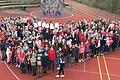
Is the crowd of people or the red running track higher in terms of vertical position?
the crowd of people

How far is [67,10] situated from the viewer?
38688 millimetres

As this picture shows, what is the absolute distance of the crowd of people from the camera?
60.2 feet

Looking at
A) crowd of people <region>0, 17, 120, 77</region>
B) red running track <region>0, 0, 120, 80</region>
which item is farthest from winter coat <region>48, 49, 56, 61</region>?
red running track <region>0, 0, 120, 80</region>

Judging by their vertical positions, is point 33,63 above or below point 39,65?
above

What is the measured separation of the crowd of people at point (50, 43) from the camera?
18.4 m

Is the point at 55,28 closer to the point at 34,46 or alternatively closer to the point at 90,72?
the point at 34,46

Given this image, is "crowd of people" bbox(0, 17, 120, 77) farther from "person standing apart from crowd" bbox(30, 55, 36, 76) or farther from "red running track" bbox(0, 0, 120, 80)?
"red running track" bbox(0, 0, 120, 80)

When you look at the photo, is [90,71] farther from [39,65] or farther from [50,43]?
[39,65]

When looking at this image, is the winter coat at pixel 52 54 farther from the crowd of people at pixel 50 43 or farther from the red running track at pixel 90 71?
the red running track at pixel 90 71

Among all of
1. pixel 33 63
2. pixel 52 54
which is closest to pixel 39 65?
pixel 33 63

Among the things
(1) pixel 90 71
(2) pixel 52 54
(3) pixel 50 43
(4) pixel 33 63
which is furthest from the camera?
(3) pixel 50 43

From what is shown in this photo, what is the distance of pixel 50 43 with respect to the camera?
20656 mm

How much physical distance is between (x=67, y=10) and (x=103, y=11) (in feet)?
17.5

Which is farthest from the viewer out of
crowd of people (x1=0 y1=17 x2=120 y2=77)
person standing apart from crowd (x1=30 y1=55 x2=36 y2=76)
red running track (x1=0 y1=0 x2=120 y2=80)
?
red running track (x1=0 y1=0 x2=120 y2=80)
